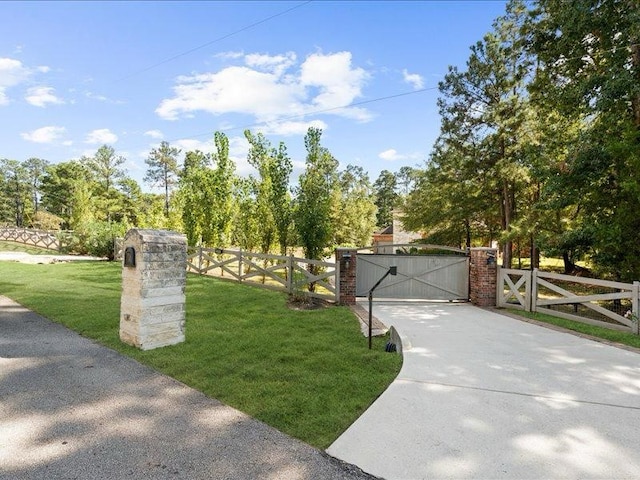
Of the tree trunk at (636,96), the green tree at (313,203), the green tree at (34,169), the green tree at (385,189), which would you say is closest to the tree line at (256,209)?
the green tree at (313,203)

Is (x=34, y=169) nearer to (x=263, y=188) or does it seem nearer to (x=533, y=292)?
(x=263, y=188)

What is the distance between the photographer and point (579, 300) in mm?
7539

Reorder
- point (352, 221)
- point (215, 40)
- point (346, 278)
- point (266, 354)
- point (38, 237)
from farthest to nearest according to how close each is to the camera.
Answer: point (352, 221) → point (38, 237) → point (215, 40) → point (346, 278) → point (266, 354)

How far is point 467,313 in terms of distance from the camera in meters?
8.36

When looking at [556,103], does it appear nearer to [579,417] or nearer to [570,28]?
[570,28]

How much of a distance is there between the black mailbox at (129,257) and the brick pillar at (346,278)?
195 inches

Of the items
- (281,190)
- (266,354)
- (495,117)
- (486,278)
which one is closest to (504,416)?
(266,354)

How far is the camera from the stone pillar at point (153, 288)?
513cm

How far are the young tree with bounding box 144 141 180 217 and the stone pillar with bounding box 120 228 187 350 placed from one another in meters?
50.3

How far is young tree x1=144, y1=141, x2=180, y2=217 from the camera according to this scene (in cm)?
5144

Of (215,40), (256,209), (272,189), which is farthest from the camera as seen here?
(256,209)

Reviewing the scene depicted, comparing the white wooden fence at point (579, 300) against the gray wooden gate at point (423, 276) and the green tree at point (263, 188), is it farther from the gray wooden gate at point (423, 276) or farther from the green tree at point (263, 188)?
the green tree at point (263, 188)

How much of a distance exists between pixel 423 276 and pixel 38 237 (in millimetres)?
28520

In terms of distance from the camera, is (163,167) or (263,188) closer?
(263,188)
